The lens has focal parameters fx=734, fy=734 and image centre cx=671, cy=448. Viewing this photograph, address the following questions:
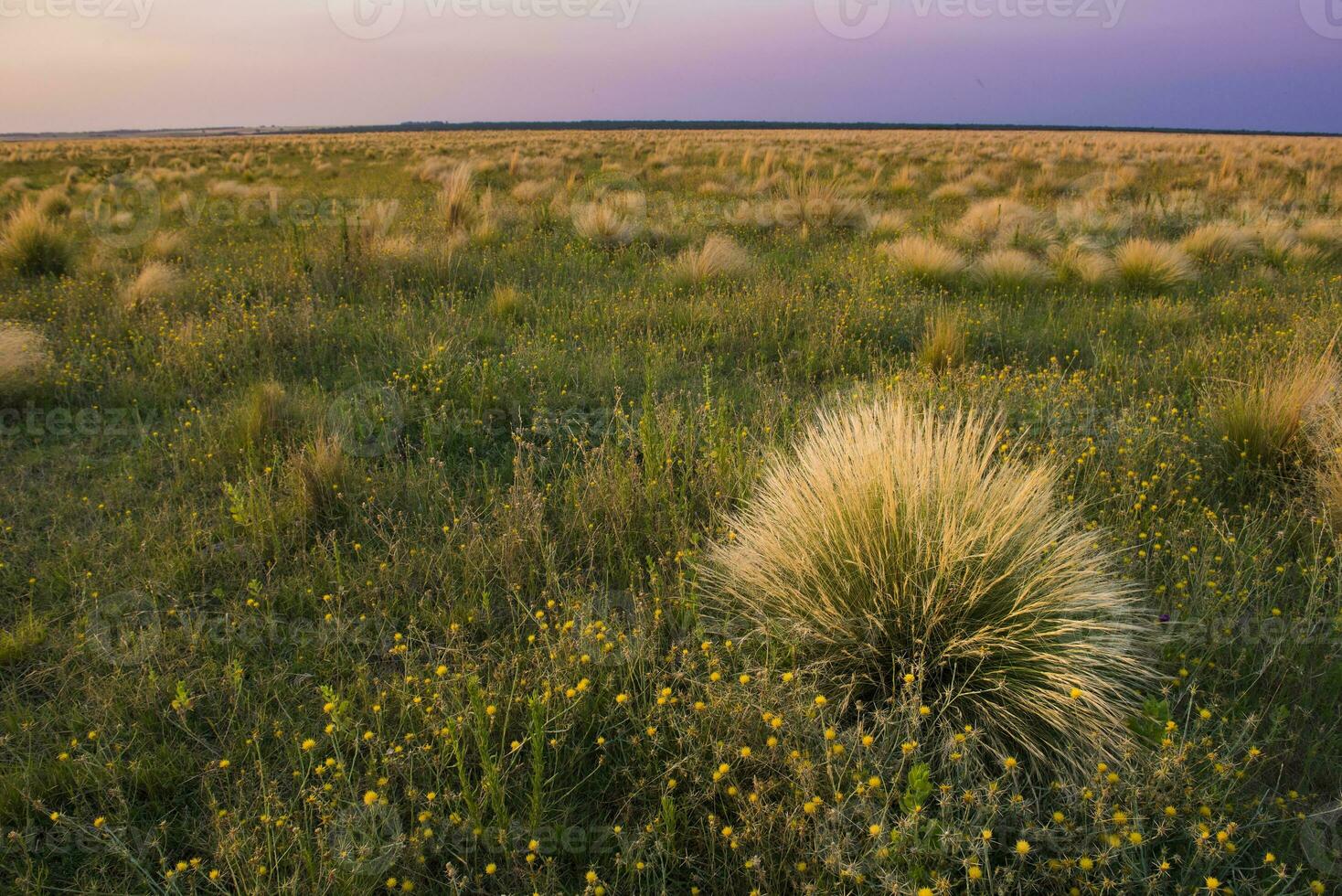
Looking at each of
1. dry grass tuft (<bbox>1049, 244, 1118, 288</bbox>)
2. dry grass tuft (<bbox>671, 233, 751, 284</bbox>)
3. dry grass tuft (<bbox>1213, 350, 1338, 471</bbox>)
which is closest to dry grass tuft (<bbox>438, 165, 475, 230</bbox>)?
dry grass tuft (<bbox>671, 233, 751, 284</bbox>)

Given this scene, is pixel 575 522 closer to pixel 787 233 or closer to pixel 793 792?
pixel 793 792

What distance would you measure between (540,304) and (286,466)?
2.97m

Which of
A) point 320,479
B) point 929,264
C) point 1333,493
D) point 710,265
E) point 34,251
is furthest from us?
point 34,251

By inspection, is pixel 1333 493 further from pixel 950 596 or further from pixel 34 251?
pixel 34 251

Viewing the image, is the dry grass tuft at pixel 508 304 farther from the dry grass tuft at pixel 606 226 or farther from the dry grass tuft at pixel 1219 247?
the dry grass tuft at pixel 1219 247

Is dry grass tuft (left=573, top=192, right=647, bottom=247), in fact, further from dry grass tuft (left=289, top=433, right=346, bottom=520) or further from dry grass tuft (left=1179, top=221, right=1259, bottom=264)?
dry grass tuft (left=1179, top=221, right=1259, bottom=264)

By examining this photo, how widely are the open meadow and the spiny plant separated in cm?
223

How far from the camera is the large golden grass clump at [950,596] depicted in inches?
80.3

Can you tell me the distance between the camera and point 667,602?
107 inches

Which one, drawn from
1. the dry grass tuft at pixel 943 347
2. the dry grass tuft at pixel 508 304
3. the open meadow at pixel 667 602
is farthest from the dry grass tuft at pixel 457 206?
the dry grass tuft at pixel 943 347

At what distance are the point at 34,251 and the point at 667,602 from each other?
27.6ft

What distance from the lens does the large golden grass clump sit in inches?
80.3

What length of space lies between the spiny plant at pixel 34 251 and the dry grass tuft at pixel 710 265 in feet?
20.6

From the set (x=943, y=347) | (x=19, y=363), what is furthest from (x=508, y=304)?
(x=943, y=347)
